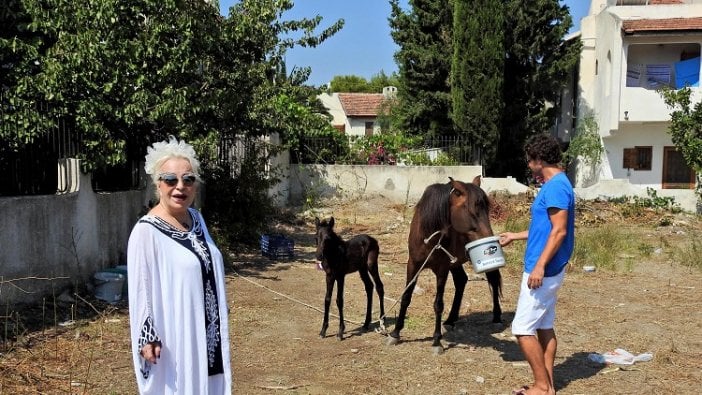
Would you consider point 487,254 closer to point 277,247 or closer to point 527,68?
point 277,247

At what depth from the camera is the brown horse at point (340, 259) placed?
6227 mm

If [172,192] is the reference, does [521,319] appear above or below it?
below

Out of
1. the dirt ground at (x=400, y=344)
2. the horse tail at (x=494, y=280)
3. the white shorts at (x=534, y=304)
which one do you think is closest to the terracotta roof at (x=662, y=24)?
the dirt ground at (x=400, y=344)

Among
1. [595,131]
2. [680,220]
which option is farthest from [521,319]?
[595,131]

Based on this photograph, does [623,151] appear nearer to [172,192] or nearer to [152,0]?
[152,0]

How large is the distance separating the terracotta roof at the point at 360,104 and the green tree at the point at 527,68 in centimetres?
2395

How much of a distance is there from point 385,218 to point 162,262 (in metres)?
14.3

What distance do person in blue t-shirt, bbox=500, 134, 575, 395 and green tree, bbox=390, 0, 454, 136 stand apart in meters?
17.6

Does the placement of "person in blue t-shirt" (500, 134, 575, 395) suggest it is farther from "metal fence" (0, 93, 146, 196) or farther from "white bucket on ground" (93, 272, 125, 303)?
"metal fence" (0, 93, 146, 196)

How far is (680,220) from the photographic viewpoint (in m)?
16.5

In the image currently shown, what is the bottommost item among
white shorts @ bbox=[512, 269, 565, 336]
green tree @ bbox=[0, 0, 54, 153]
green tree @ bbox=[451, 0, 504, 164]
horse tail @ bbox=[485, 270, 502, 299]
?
horse tail @ bbox=[485, 270, 502, 299]

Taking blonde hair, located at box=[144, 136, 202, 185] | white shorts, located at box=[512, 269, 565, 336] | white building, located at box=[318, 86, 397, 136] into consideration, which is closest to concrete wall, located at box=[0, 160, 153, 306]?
blonde hair, located at box=[144, 136, 202, 185]

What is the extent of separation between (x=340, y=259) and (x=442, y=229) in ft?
3.91

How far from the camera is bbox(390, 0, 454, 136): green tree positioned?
22.5 meters
